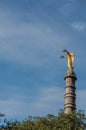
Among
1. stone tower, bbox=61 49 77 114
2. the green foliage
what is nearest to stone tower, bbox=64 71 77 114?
stone tower, bbox=61 49 77 114

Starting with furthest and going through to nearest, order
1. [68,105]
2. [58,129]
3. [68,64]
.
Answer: [68,64] < [68,105] < [58,129]

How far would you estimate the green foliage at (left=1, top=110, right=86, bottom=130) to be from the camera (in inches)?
1866

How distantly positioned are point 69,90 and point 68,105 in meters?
2.10

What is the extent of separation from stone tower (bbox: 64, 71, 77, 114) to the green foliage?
582 inches

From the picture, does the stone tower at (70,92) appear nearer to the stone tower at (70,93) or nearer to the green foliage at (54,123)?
the stone tower at (70,93)

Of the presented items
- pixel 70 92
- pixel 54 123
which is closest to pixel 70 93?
pixel 70 92

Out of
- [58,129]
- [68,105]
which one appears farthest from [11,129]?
[68,105]

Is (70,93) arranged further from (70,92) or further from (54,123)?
(54,123)

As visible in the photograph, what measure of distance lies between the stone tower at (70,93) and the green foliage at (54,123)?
48.5 ft

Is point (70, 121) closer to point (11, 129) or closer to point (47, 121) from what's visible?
point (47, 121)

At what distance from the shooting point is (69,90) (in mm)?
65625

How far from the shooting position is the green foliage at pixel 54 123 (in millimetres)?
47391

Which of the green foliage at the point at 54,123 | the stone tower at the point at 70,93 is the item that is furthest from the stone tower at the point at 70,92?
the green foliage at the point at 54,123

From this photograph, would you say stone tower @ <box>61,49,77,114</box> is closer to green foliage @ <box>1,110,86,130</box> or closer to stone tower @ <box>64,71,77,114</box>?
stone tower @ <box>64,71,77,114</box>
